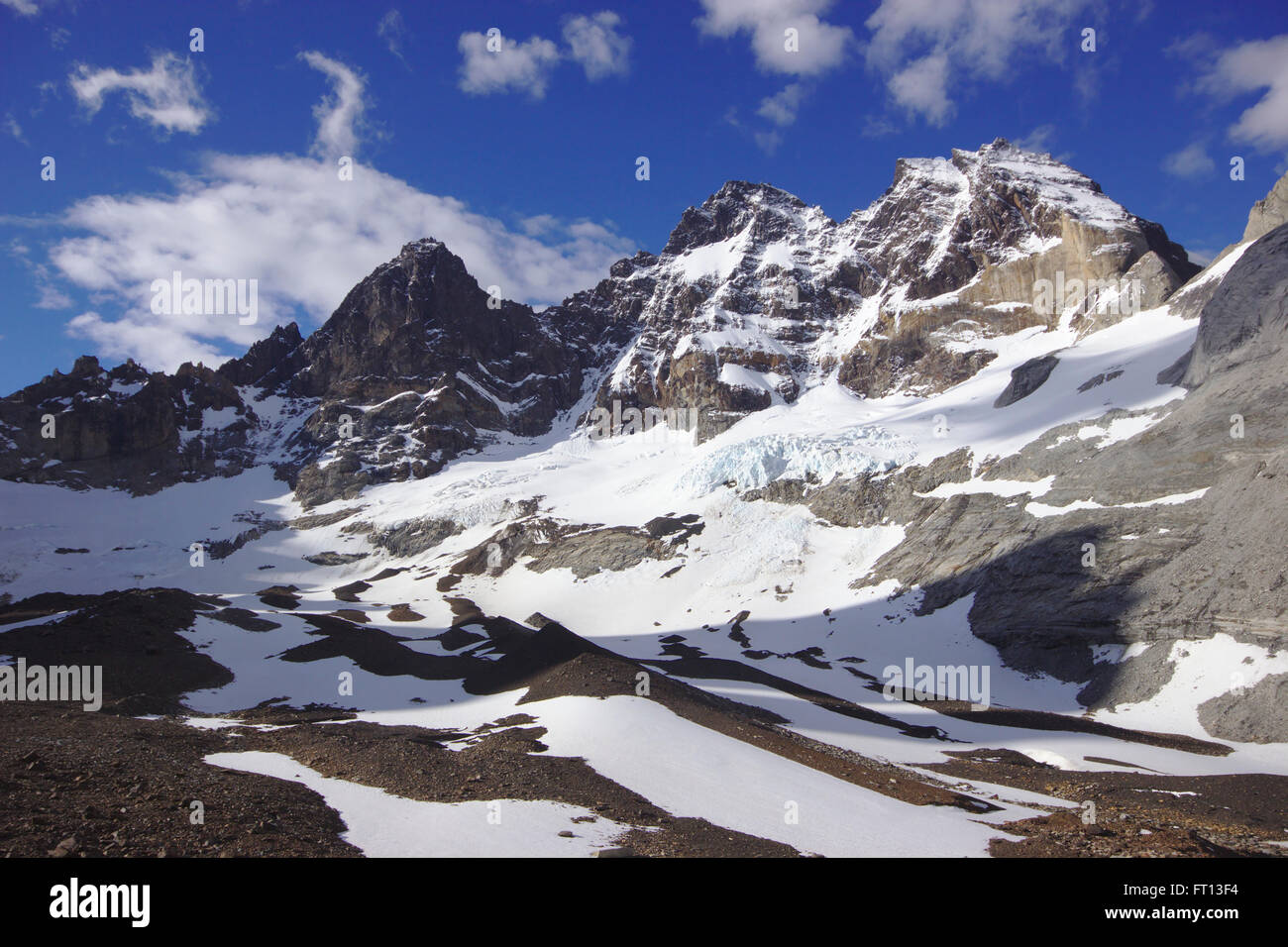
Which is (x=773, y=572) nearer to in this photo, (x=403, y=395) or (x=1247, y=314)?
(x=1247, y=314)

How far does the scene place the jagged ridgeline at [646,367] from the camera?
477 feet

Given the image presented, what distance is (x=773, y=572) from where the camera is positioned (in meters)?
75.8

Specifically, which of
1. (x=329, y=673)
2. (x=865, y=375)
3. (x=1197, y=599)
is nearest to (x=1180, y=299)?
(x=1197, y=599)

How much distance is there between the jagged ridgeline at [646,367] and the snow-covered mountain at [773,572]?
1061 mm

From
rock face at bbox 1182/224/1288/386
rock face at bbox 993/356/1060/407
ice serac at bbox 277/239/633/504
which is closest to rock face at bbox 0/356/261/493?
ice serac at bbox 277/239/633/504

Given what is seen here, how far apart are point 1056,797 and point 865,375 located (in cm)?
14794

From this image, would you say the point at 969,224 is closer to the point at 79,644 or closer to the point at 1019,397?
the point at 1019,397

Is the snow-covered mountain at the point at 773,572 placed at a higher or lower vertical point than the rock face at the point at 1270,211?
lower

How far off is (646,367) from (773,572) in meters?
124

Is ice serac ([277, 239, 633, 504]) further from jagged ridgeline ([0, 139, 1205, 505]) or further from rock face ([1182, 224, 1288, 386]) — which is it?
rock face ([1182, 224, 1288, 386])

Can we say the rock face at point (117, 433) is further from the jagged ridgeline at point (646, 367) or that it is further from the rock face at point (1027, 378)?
the rock face at point (1027, 378)

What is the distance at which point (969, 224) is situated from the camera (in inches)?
6501

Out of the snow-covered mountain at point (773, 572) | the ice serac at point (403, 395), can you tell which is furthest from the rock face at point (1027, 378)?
the ice serac at point (403, 395)

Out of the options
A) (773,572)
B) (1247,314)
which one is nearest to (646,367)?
(773,572)
